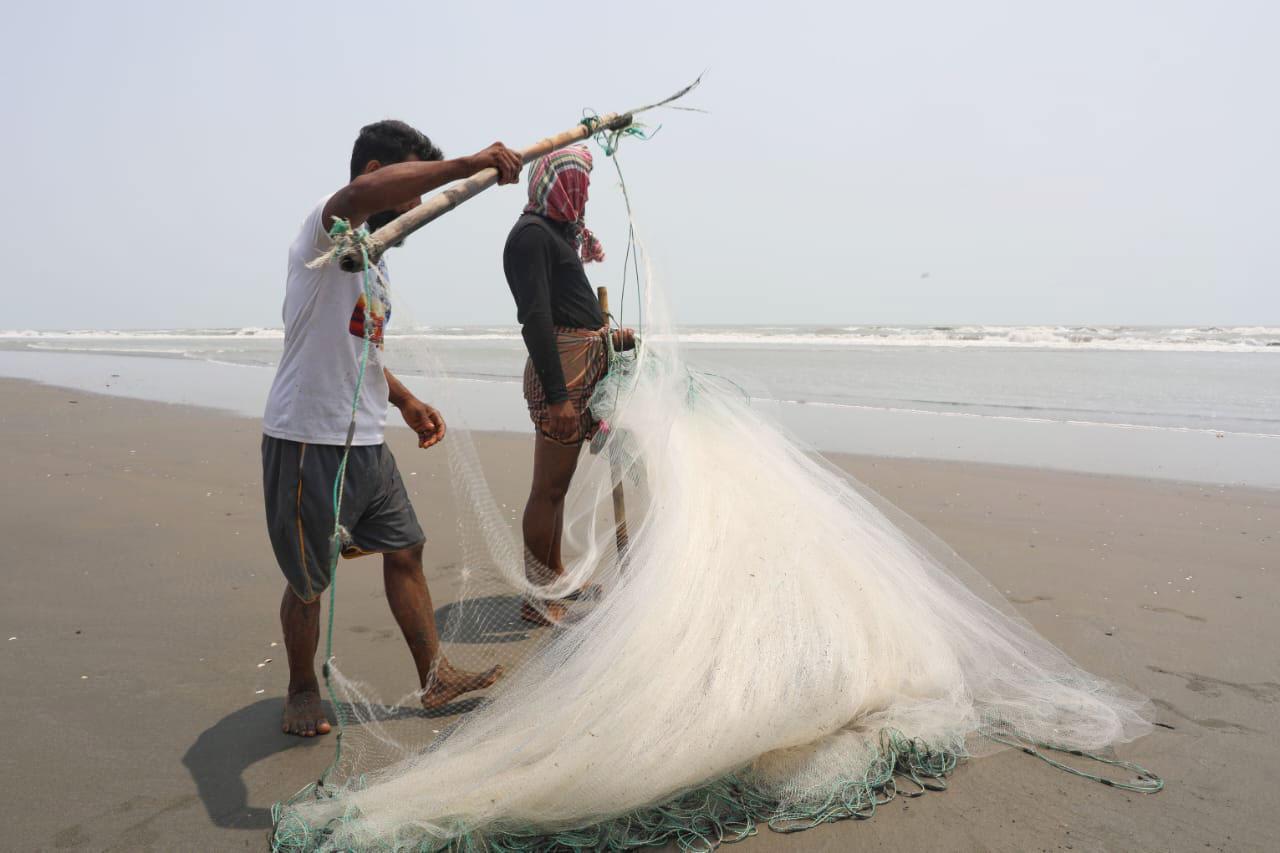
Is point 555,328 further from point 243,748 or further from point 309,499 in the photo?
point 243,748

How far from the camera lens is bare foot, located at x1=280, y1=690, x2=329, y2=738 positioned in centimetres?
255

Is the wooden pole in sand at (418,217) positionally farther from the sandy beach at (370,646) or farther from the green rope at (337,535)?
the sandy beach at (370,646)

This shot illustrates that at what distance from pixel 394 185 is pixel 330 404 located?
2.11 ft

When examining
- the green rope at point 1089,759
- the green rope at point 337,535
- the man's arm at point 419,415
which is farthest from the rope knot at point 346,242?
the green rope at point 1089,759

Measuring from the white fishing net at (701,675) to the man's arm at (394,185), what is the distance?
466mm

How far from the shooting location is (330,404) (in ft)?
7.77

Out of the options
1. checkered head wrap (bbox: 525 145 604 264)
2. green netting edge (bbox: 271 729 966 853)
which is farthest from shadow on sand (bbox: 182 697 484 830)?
checkered head wrap (bbox: 525 145 604 264)

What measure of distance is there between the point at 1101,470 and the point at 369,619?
18.3 ft

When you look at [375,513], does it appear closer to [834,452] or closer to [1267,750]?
[1267,750]

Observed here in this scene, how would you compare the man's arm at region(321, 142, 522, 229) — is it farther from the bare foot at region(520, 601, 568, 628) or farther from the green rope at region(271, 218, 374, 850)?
the bare foot at region(520, 601, 568, 628)

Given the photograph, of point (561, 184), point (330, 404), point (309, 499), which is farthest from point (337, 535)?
point (561, 184)

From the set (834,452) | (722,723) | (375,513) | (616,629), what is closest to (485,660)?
(375,513)

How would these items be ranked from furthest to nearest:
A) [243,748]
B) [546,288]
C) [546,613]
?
[546,288] → [546,613] → [243,748]

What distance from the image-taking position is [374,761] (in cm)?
215
